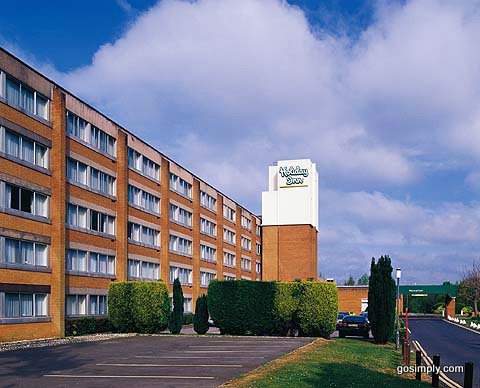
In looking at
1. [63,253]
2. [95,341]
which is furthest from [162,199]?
[95,341]

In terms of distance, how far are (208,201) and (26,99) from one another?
38.0 meters

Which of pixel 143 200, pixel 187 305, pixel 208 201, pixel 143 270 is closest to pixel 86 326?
pixel 143 270

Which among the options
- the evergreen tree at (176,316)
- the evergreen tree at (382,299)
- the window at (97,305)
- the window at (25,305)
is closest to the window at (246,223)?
the evergreen tree at (176,316)

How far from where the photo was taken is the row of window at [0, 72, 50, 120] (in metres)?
32.4

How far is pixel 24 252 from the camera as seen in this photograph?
3331cm

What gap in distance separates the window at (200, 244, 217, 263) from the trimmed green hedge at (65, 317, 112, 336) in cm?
2620

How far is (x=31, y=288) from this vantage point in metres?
33.5

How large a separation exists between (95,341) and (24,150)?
10565 millimetres

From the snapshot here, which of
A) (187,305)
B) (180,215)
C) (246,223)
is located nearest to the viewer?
(180,215)

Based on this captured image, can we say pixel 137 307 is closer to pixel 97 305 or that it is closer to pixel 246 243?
pixel 97 305

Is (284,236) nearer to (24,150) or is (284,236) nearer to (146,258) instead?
(146,258)

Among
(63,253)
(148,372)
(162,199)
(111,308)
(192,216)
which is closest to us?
(148,372)

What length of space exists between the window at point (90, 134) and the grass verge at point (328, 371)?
21.0 m

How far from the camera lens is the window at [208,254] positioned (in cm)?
6767
